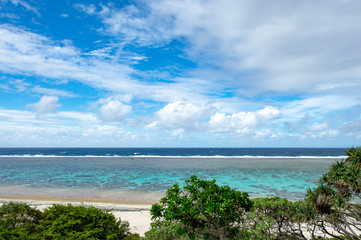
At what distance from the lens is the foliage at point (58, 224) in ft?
22.1

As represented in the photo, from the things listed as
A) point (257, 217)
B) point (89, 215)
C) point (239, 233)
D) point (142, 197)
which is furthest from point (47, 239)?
point (142, 197)

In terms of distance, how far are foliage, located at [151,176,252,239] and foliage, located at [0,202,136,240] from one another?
2.56 m

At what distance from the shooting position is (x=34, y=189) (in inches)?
1026

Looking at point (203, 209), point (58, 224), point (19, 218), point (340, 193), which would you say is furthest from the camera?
point (19, 218)

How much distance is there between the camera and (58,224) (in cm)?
730

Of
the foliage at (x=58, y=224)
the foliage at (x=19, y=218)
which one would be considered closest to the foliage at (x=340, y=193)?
the foliage at (x=58, y=224)

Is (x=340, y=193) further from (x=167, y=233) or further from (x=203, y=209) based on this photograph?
(x=167, y=233)

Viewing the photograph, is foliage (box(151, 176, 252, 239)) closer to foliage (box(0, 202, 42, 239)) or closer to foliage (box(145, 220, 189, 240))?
foliage (box(145, 220, 189, 240))

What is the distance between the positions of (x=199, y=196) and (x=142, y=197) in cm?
1805

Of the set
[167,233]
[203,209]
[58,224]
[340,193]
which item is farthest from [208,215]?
[58,224]

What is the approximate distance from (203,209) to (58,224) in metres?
5.36

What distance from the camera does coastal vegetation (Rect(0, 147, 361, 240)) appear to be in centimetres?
591

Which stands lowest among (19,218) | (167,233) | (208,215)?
(19,218)

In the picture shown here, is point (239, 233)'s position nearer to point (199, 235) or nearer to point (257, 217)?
point (257, 217)
